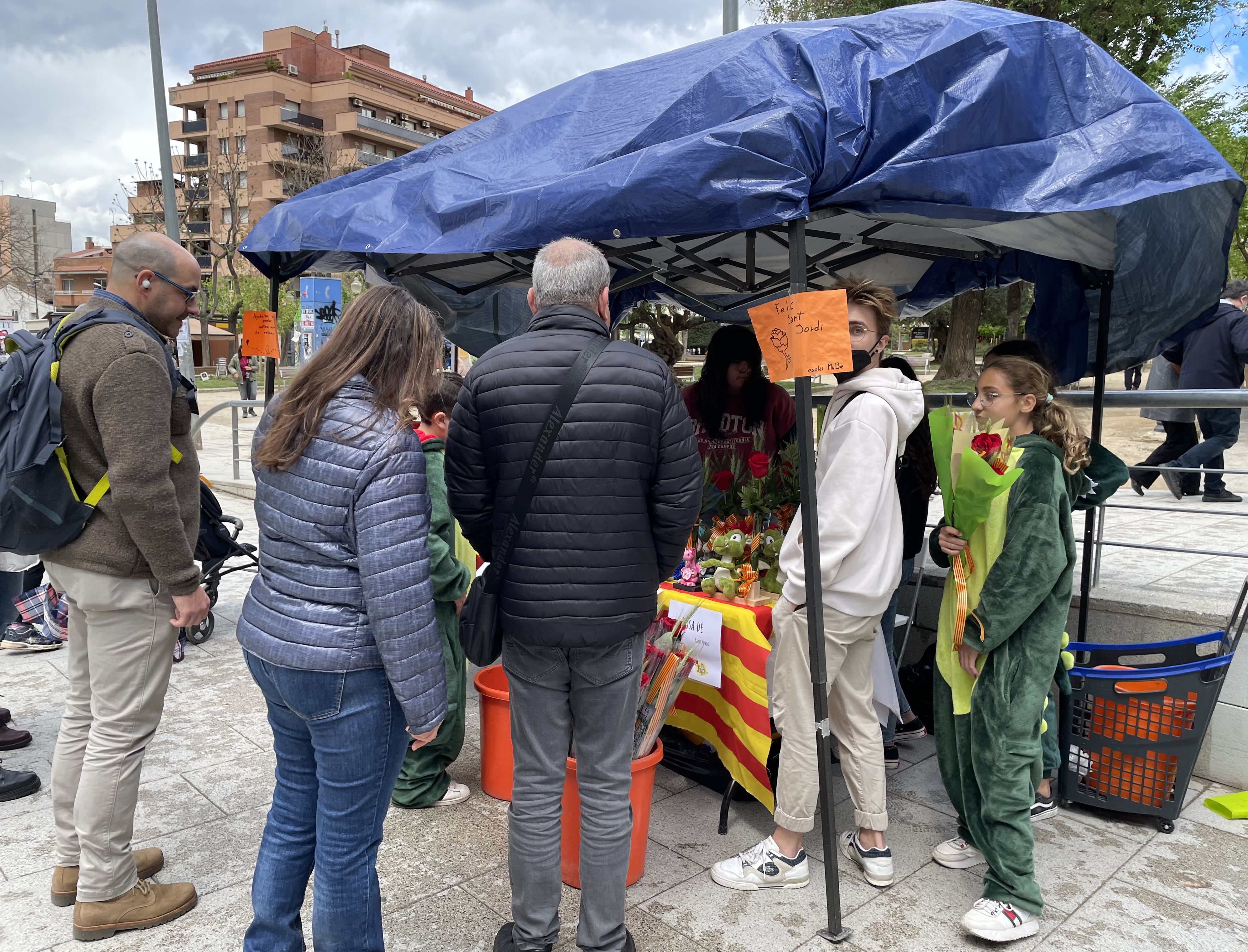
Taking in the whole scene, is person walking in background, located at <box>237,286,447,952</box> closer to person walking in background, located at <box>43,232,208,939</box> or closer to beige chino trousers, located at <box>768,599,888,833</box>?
person walking in background, located at <box>43,232,208,939</box>

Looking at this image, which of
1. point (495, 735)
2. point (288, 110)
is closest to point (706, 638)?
point (495, 735)

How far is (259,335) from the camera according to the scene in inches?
188

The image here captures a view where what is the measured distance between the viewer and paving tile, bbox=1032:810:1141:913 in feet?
8.88

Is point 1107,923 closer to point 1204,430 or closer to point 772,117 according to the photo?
point 772,117

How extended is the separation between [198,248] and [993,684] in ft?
132

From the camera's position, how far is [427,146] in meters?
4.25

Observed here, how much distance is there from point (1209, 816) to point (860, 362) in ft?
7.19

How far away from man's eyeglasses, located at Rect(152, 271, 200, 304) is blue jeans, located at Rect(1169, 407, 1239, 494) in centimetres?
701

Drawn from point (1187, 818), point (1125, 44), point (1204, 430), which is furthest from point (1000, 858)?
point (1125, 44)

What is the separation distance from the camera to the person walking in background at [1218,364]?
671 cm

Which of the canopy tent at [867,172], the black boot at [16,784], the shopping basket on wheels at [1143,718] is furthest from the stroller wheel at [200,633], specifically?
the shopping basket on wheels at [1143,718]

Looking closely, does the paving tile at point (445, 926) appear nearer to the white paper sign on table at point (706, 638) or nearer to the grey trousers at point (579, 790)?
the grey trousers at point (579, 790)

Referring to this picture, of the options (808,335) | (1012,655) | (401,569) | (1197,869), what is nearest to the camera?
(401,569)

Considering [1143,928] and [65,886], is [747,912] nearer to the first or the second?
[1143,928]
